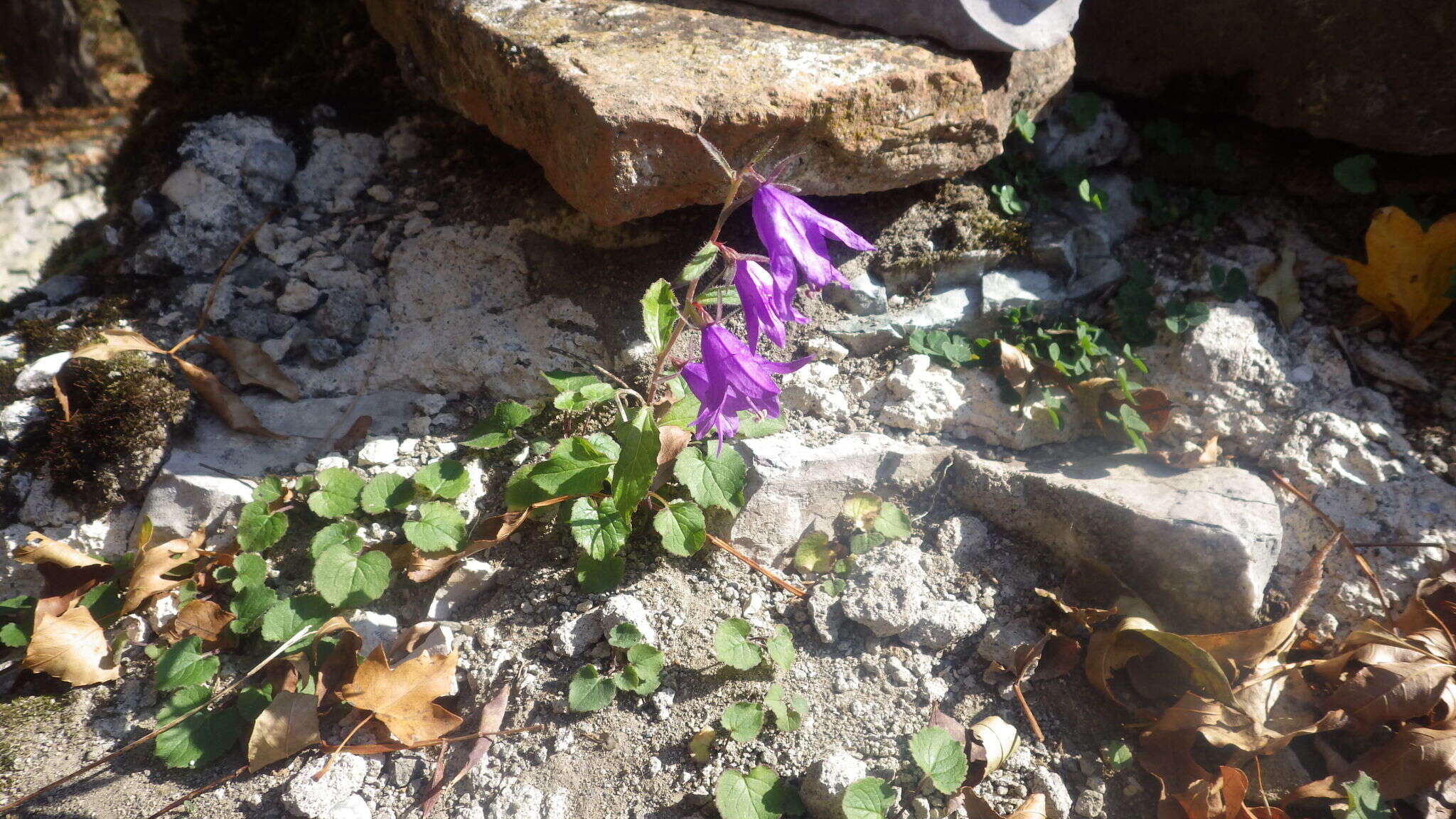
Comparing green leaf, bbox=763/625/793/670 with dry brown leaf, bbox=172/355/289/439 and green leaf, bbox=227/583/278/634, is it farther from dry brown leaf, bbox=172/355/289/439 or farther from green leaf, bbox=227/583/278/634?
dry brown leaf, bbox=172/355/289/439

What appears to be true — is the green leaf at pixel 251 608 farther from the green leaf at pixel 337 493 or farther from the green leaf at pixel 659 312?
the green leaf at pixel 659 312

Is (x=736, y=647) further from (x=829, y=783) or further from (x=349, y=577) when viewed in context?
(x=349, y=577)

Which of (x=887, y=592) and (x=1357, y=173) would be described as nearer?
(x=887, y=592)

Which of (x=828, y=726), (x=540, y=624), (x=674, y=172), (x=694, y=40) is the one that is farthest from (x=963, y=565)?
(x=694, y=40)

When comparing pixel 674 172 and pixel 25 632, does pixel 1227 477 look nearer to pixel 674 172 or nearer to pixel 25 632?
pixel 674 172

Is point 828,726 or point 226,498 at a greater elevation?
point 226,498

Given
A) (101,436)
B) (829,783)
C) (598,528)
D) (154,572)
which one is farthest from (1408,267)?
(101,436)
